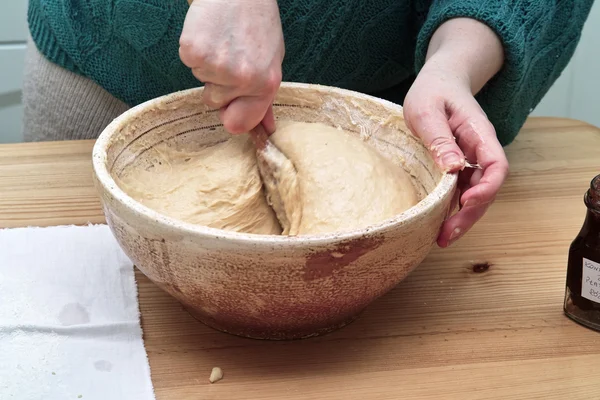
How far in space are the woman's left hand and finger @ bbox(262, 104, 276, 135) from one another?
14cm

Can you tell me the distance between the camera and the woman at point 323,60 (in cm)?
64

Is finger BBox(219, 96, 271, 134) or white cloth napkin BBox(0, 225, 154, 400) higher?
finger BBox(219, 96, 271, 134)

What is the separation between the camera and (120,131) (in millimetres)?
695

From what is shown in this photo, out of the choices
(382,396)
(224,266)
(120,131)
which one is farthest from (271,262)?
(120,131)

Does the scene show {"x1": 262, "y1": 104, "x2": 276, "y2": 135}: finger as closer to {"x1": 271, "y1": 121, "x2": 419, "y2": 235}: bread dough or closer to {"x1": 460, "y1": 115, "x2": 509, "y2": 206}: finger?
{"x1": 271, "y1": 121, "x2": 419, "y2": 235}: bread dough

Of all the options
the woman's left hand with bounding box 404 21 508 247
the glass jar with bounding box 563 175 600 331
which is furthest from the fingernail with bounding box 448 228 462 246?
the glass jar with bounding box 563 175 600 331

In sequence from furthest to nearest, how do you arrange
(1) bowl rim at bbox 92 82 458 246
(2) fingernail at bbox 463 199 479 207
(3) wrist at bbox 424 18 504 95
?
(3) wrist at bbox 424 18 504 95
(2) fingernail at bbox 463 199 479 207
(1) bowl rim at bbox 92 82 458 246

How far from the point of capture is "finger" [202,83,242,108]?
667mm


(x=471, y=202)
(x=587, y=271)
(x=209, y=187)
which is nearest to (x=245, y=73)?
(x=209, y=187)

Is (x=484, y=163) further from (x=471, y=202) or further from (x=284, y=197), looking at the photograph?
(x=284, y=197)

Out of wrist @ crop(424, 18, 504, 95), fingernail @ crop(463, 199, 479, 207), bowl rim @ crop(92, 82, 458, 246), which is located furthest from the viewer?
wrist @ crop(424, 18, 504, 95)

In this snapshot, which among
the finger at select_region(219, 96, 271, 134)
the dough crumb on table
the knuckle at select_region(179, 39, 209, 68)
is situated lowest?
the dough crumb on table

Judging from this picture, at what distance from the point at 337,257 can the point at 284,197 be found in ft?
0.61

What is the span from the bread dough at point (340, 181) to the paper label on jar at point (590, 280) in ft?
0.55
